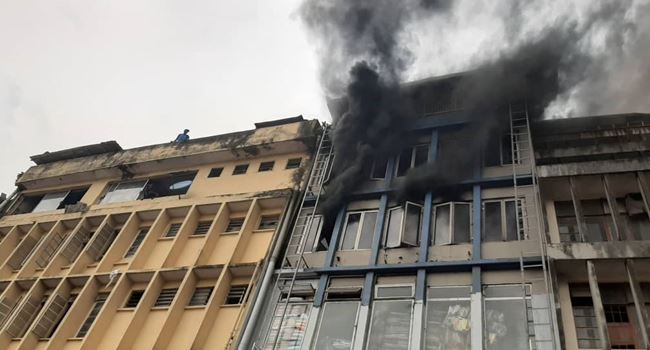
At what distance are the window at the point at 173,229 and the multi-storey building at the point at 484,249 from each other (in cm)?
458

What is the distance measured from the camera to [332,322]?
44.4 ft

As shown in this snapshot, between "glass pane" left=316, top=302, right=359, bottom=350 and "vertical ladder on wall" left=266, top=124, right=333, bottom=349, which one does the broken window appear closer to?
"glass pane" left=316, top=302, right=359, bottom=350

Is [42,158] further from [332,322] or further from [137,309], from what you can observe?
[332,322]

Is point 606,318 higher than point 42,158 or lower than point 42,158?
lower

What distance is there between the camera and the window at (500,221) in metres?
13.7

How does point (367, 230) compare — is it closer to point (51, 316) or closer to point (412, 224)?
point (412, 224)

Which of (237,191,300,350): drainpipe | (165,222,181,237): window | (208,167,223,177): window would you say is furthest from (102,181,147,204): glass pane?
(237,191,300,350): drainpipe

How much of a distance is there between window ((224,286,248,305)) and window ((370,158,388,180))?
5.31m

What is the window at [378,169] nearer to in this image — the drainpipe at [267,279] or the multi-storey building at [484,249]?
the multi-storey building at [484,249]

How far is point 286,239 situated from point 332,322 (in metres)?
3.72

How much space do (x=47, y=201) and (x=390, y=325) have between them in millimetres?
16798

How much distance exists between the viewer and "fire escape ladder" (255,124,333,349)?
14.3m

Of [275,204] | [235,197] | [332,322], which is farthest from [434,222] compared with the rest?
[235,197]

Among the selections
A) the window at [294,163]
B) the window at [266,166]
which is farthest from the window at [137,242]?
the window at [294,163]
